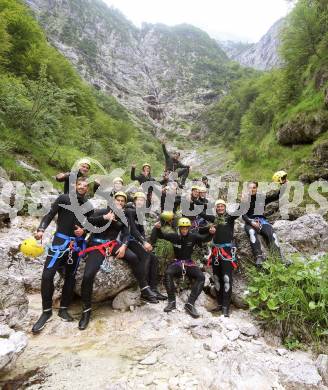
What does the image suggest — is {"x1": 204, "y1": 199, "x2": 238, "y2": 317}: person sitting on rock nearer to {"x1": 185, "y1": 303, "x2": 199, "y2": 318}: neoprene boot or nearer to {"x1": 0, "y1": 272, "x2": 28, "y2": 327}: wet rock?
{"x1": 185, "y1": 303, "x2": 199, "y2": 318}: neoprene boot

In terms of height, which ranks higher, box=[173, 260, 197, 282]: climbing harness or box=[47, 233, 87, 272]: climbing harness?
box=[47, 233, 87, 272]: climbing harness

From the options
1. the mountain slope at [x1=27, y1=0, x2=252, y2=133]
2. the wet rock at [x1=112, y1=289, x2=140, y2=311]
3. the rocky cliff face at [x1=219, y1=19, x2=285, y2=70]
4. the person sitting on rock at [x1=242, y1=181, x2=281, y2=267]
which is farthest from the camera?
the rocky cliff face at [x1=219, y1=19, x2=285, y2=70]

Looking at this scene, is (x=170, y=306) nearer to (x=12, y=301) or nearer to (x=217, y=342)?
(x=217, y=342)

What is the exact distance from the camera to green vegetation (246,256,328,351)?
5754 mm

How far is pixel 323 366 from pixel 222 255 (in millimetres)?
3097

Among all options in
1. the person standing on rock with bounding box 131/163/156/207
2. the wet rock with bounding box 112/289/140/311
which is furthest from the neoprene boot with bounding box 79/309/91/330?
the person standing on rock with bounding box 131/163/156/207

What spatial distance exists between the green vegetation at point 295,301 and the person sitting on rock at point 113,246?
2.30m

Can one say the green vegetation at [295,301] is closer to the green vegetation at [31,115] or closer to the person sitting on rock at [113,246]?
the person sitting on rock at [113,246]

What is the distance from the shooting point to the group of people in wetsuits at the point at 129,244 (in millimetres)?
Answer: 6172

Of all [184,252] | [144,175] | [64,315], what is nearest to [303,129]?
[144,175]

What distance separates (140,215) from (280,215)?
941 cm

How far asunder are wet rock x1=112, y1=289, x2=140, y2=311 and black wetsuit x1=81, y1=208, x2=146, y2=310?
12.8 inches

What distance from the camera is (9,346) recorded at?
425 centimetres

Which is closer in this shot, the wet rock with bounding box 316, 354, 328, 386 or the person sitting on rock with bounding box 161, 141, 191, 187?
the wet rock with bounding box 316, 354, 328, 386
